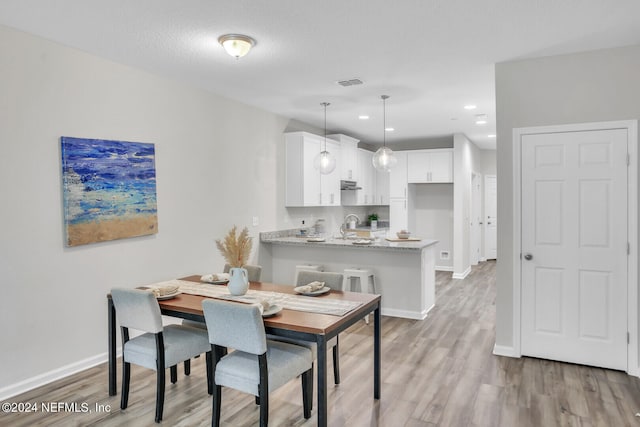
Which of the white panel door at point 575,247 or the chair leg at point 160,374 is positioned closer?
the chair leg at point 160,374

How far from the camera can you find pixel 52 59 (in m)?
3.21

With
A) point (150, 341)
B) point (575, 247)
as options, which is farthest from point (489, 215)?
point (150, 341)

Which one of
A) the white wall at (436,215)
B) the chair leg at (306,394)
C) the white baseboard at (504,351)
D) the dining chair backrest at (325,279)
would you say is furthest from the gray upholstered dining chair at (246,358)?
the white wall at (436,215)

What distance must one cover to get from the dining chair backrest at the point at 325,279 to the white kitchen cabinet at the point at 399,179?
528cm

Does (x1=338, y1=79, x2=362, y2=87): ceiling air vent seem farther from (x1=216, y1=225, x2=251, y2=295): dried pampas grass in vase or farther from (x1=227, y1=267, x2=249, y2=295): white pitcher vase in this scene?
(x1=227, y1=267, x2=249, y2=295): white pitcher vase

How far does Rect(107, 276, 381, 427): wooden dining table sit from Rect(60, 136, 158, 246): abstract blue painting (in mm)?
820

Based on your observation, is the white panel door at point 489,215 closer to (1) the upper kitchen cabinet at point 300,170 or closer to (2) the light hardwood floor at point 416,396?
(1) the upper kitchen cabinet at point 300,170

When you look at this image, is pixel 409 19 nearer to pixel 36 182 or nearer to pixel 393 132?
pixel 36 182

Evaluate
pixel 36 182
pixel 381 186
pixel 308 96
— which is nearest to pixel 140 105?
pixel 36 182

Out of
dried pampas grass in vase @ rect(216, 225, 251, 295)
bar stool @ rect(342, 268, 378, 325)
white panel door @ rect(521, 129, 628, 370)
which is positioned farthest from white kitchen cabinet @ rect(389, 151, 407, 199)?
dried pampas grass in vase @ rect(216, 225, 251, 295)

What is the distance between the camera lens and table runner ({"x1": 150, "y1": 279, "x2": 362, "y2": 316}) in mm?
2666

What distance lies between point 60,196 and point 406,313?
374 cm

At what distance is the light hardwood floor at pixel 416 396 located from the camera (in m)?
2.65

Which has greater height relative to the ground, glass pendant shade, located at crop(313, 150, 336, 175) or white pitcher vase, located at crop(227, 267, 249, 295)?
glass pendant shade, located at crop(313, 150, 336, 175)
